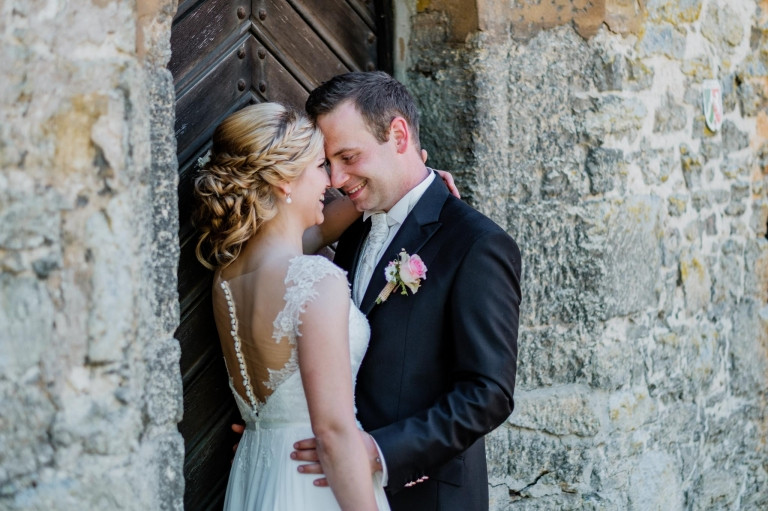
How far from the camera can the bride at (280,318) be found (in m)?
2.29

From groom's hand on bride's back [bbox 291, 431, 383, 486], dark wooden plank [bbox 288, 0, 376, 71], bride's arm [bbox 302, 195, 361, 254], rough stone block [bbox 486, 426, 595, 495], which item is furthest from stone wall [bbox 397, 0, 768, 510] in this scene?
groom's hand on bride's back [bbox 291, 431, 383, 486]

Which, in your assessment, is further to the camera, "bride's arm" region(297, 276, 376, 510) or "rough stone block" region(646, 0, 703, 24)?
"rough stone block" region(646, 0, 703, 24)

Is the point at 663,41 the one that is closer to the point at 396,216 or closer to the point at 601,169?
the point at 601,169

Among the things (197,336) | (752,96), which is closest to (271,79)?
(197,336)

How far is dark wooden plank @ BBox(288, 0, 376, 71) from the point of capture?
10.6 ft

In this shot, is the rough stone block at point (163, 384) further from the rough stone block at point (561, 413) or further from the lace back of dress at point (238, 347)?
the rough stone block at point (561, 413)

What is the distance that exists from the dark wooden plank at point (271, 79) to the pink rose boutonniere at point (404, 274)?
2.64 feet

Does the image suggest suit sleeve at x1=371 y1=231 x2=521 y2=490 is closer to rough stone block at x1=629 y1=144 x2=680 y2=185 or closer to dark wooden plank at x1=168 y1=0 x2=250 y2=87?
dark wooden plank at x1=168 y1=0 x2=250 y2=87

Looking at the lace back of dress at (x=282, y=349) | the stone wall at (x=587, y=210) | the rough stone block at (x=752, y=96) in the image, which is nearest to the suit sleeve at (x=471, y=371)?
the lace back of dress at (x=282, y=349)

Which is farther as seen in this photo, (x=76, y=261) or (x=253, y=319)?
(x=253, y=319)

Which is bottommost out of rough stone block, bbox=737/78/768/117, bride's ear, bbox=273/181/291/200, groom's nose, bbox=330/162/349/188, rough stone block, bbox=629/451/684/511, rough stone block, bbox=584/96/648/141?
rough stone block, bbox=629/451/684/511

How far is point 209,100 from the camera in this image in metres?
2.87

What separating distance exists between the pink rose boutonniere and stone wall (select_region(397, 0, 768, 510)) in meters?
0.78

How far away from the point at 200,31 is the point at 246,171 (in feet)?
1.96
